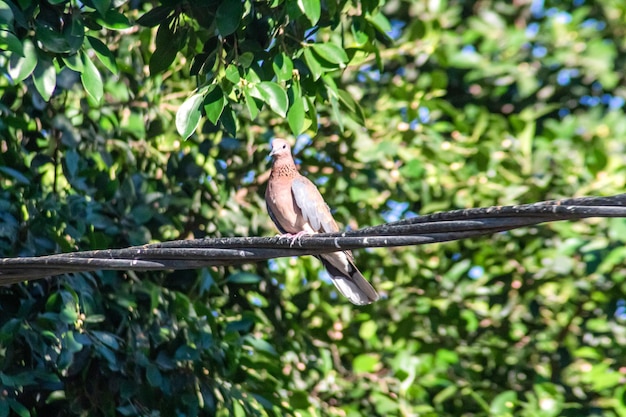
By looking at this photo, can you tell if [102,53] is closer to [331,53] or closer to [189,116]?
[189,116]

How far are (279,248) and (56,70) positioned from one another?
1414 millimetres

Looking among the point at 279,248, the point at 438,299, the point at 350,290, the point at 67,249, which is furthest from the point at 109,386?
the point at 438,299

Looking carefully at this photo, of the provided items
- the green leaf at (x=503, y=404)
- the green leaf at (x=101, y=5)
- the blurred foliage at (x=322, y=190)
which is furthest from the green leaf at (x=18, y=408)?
the green leaf at (x=503, y=404)

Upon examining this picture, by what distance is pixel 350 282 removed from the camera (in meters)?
4.61

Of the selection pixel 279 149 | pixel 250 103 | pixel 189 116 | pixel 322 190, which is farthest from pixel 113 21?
pixel 322 190

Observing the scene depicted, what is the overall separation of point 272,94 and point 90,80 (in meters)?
0.68

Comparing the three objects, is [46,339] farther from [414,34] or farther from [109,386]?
[414,34]

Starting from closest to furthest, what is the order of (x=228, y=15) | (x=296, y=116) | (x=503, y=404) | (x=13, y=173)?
(x=228, y=15) → (x=296, y=116) → (x=13, y=173) → (x=503, y=404)

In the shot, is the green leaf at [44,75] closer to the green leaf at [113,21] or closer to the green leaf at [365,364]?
the green leaf at [113,21]

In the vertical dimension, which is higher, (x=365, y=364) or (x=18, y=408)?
(x=365, y=364)

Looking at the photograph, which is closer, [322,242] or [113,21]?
[322,242]

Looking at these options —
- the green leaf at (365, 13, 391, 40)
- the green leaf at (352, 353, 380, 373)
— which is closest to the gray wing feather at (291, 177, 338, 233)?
the green leaf at (365, 13, 391, 40)

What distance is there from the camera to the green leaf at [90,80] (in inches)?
146

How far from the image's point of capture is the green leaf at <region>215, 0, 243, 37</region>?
141 inches
